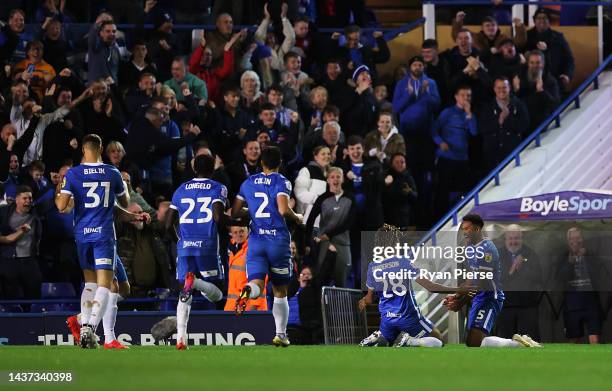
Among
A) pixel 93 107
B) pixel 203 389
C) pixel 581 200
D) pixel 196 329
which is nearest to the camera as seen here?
pixel 203 389

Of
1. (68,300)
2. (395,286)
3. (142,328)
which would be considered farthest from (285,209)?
(68,300)

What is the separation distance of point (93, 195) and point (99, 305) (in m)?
1.21

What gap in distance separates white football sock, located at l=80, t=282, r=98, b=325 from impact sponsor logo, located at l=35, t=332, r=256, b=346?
105 inches

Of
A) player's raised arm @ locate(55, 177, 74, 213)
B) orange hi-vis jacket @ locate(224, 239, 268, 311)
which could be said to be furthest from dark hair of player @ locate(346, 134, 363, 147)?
player's raised arm @ locate(55, 177, 74, 213)

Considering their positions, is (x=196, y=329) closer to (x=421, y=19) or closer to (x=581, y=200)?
(x=581, y=200)

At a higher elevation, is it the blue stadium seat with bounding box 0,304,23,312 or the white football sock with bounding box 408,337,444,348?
the blue stadium seat with bounding box 0,304,23,312

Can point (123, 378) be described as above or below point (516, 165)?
below

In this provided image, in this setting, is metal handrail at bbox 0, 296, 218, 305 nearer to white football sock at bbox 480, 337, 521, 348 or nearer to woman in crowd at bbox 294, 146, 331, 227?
woman in crowd at bbox 294, 146, 331, 227

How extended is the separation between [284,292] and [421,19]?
1194 cm

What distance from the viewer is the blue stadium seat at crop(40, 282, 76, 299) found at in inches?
806

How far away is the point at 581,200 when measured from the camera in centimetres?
2039

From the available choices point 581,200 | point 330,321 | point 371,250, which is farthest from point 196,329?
point 581,200

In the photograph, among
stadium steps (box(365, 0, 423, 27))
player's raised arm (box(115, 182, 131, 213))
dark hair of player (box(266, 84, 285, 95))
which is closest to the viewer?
player's raised arm (box(115, 182, 131, 213))

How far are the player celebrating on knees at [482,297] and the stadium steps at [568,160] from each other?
4.95 m
